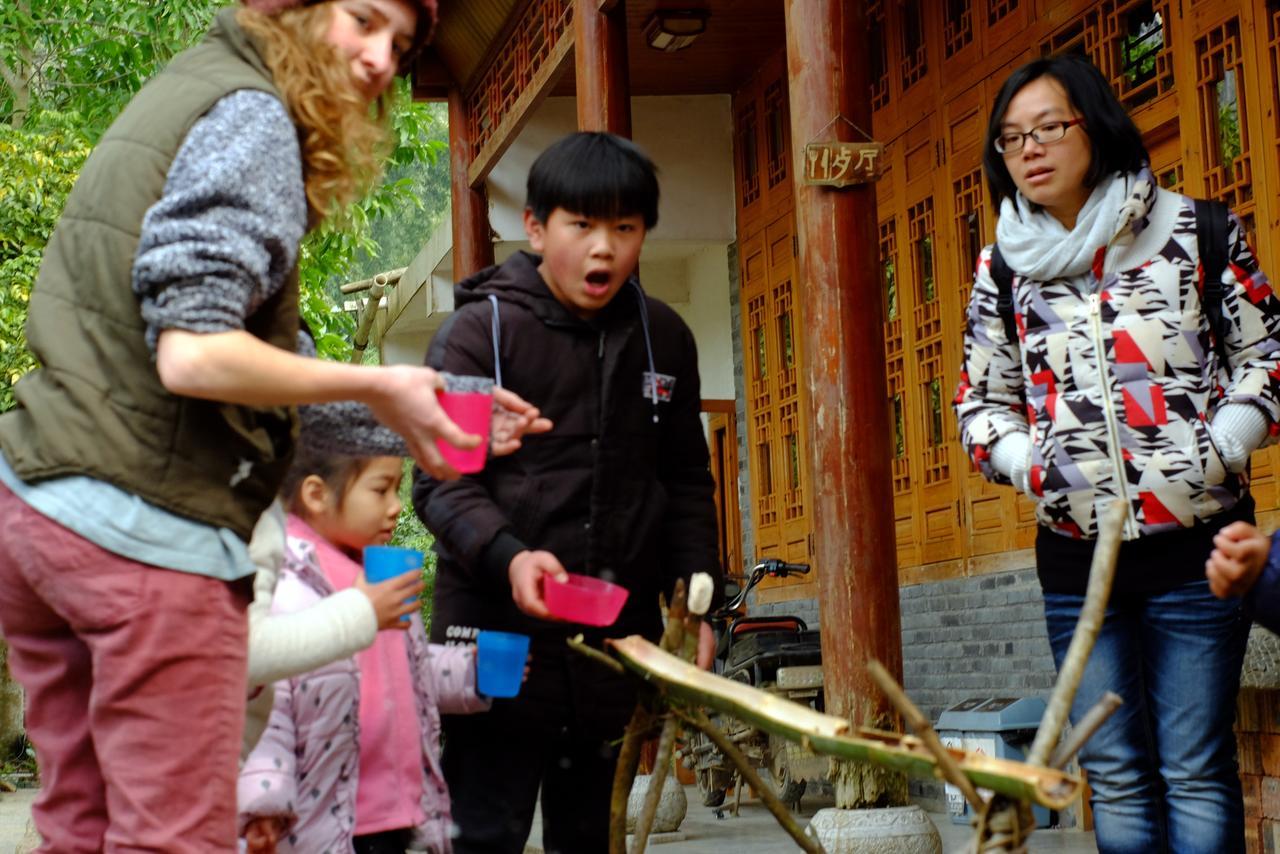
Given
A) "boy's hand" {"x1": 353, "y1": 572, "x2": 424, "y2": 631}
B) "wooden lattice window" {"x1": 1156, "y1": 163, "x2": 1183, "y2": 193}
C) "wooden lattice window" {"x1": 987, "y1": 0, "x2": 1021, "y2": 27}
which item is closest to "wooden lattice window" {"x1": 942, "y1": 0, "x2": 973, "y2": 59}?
"wooden lattice window" {"x1": 987, "y1": 0, "x2": 1021, "y2": 27}

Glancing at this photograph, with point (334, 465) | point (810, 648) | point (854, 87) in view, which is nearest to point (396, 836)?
point (334, 465)

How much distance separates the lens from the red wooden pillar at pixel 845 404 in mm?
5746

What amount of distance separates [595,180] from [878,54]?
261 inches

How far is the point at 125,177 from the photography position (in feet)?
7.29

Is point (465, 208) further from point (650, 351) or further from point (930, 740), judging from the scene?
point (930, 740)

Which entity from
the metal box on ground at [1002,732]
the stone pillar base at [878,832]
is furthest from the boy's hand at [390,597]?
the metal box on ground at [1002,732]

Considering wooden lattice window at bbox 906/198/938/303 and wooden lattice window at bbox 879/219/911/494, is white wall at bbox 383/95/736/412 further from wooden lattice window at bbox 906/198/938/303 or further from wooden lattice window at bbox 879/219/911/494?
wooden lattice window at bbox 906/198/938/303

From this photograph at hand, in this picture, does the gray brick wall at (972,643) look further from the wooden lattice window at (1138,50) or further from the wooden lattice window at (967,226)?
the wooden lattice window at (1138,50)

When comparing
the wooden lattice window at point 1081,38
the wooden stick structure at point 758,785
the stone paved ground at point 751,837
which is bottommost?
the stone paved ground at point 751,837

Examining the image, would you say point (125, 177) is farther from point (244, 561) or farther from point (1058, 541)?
point (1058, 541)

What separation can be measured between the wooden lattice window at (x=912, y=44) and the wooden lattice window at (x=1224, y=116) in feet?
8.50

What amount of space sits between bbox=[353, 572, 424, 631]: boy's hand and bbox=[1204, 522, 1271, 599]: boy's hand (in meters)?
1.30

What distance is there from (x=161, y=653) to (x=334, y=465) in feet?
5.61

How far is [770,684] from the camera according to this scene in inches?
363
